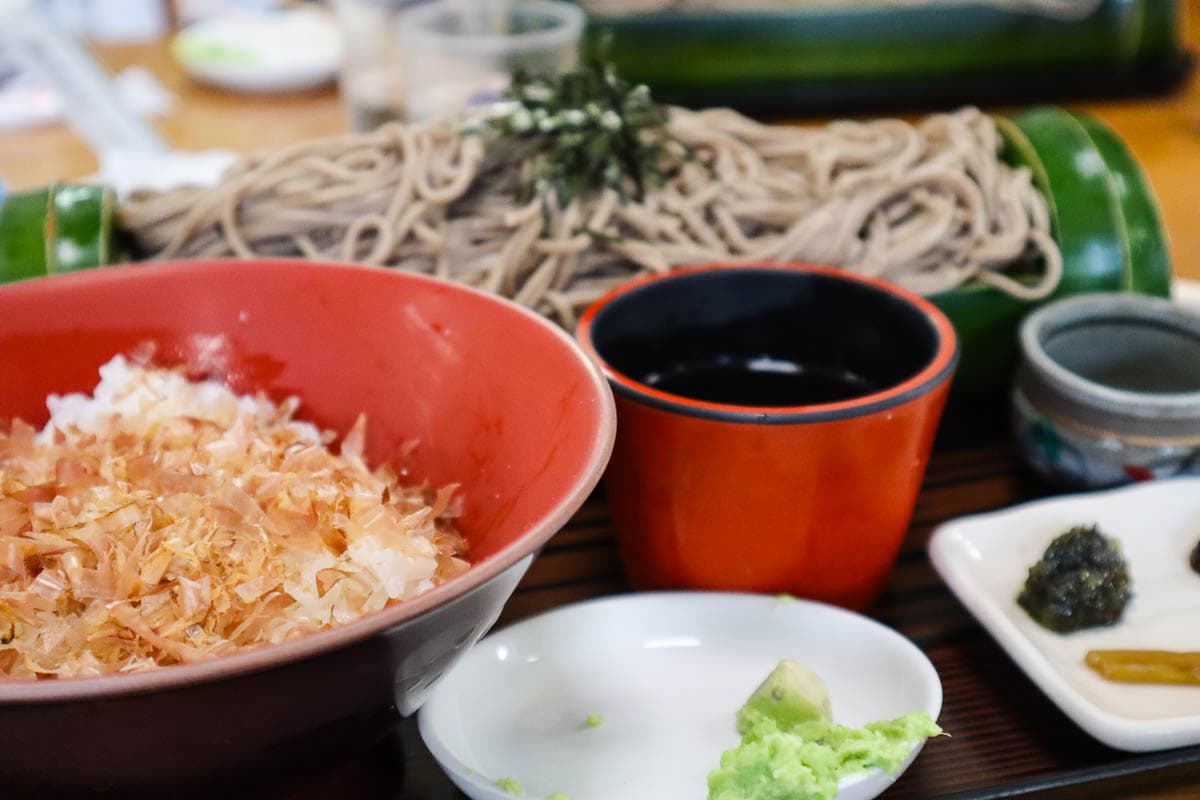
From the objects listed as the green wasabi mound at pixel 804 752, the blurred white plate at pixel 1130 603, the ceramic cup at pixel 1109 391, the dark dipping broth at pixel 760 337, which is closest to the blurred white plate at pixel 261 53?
the dark dipping broth at pixel 760 337

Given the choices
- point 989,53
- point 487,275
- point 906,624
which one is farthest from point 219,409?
point 989,53

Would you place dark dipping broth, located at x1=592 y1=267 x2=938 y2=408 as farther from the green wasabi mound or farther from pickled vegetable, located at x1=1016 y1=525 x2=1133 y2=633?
the green wasabi mound

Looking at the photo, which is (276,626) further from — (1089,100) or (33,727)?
(1089,100)

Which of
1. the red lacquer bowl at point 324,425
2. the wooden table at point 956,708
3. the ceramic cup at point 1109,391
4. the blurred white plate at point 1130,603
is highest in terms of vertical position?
the red lacquer bowl at point 324,425

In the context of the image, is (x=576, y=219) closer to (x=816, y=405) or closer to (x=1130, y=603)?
(x=816, y=405)

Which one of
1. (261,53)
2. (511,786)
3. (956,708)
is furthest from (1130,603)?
(261,53)

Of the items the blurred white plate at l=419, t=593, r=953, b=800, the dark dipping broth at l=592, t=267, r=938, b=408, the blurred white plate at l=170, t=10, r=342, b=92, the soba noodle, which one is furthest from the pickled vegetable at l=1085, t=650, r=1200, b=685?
the blurred white plate at l=170, t=10, r=342, b=92

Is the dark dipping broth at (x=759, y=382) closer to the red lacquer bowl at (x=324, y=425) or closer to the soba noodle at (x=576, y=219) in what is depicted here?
the soba noodle at (x=576, y=219)
